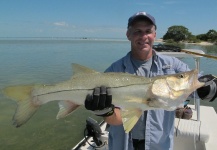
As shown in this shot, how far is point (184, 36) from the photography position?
12688 cm

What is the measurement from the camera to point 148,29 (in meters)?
3.58

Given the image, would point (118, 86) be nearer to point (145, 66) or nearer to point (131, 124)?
point (131, 124)

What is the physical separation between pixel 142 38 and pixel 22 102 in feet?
5.29

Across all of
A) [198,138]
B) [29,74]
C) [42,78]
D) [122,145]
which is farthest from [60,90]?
[29,74]

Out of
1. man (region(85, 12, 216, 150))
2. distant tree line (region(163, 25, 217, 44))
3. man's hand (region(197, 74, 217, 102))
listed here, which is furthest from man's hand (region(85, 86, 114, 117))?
distant tree line (region(163, 25, 217, 44))

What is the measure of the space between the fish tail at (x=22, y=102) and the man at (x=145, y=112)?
880mm

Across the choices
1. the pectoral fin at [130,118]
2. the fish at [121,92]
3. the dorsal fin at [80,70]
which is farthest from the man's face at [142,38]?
the pectoral fin at [130,118]

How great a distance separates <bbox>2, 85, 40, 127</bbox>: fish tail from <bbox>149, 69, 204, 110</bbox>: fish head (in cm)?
132

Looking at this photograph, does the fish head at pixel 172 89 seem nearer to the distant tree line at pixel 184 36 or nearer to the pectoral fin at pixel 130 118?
the pectoral fin at pixel 130 118

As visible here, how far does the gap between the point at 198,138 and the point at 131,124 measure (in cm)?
269

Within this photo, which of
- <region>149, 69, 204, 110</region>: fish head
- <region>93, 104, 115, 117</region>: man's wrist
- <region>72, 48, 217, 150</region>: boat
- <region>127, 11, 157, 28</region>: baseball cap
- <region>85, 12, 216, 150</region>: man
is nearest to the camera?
<region>149, 69, 204, 110</region>: fish head

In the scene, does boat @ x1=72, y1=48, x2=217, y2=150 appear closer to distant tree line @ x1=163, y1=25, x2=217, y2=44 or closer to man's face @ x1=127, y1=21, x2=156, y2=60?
man's face @ x1=127, y1=21, x2=156, y2=60

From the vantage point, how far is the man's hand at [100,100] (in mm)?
2910

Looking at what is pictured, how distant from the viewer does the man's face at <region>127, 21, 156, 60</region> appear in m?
3.49
